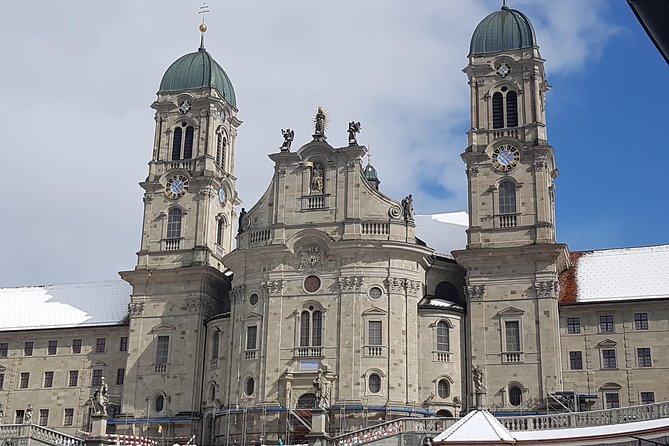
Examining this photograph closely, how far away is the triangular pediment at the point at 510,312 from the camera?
185 feet

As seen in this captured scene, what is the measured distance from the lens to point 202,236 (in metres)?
65.9

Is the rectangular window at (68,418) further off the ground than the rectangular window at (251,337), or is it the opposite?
the rectangular window at (251,337)

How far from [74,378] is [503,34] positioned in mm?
42509

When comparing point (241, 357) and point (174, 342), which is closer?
point (241, 357)

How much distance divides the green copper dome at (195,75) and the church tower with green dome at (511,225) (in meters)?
21.6

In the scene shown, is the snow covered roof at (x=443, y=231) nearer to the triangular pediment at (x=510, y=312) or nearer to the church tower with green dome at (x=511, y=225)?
the church tower with green dome at (x=511, y=225)

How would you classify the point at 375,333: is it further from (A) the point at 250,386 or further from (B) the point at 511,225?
(B) the point at 511,225

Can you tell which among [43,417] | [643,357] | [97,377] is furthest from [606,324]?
[43,417]

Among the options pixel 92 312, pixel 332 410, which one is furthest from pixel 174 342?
pixel 332 410

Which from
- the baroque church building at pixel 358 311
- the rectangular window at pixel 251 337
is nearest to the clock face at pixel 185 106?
the baroque church building at pixel 358 311

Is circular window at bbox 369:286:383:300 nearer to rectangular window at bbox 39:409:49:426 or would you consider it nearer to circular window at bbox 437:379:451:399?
circular window at bbox 437:379:451:399

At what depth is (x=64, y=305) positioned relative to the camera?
233 ft

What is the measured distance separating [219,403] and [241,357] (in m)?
3.90

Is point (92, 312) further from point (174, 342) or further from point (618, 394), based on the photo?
point (618, 394)
